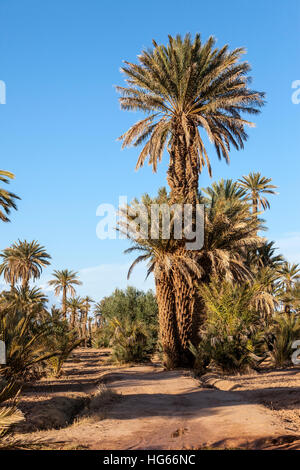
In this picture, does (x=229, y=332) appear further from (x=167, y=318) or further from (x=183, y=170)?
(x=183, y=170)

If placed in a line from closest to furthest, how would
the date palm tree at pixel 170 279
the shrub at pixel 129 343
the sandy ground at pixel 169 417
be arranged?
1. the sandy ground at pixel 169 417
2. the date palm tree at pixel 170 279
3. the shrub at pixel 129 343

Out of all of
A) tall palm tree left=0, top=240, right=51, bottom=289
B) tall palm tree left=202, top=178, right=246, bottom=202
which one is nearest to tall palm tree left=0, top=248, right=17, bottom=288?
tall palm tree left=0, top=240, right=51, bottom=289

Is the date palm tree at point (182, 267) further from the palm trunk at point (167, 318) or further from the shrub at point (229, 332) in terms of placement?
the shrub at point (229, 332)

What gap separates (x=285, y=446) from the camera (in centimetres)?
520

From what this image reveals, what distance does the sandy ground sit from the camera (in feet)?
17.9

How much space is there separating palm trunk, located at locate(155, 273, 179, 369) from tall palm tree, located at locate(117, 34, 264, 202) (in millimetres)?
3848

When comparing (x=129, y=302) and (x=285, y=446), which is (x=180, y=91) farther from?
(x=129, y=302)

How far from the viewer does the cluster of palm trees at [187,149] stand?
18.5 meters

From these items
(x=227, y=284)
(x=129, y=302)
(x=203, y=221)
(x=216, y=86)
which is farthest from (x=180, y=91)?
(x=129, y=302)

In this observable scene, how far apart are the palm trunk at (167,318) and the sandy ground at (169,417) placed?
17.3 feet

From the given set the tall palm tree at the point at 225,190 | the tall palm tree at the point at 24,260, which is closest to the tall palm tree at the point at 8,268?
the tall palm tree at the point at 24,260

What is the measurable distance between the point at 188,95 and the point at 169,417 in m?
15.9

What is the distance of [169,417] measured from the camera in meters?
7.27

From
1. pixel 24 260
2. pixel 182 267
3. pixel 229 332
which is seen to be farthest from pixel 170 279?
pixel 24 260
